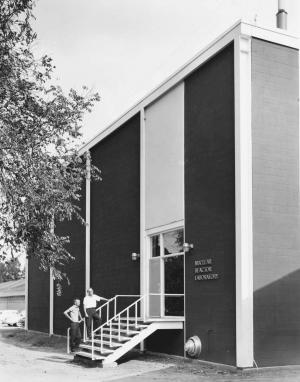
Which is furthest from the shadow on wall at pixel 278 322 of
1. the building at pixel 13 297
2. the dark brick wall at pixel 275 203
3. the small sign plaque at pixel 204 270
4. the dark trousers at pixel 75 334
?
the building at pixel 13 297

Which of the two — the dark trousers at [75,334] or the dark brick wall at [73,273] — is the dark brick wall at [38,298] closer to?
the dark brick wall at [73,273]

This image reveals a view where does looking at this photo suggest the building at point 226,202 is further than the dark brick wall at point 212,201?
No

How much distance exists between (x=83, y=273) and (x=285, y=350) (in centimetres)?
1183

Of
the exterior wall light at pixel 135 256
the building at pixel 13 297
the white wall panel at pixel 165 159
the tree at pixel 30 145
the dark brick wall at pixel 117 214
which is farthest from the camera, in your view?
the building at pixel 13 297

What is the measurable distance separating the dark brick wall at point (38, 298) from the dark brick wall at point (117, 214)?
22.2 feet

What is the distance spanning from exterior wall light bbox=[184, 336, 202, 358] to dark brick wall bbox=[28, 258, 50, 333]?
566 inches

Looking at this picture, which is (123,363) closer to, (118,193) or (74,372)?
(74,372)

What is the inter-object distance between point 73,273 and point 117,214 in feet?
17.4

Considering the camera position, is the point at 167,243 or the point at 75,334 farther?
the point at 75,334

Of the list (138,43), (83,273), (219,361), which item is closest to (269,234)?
(219,361)

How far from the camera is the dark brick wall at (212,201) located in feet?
47.1

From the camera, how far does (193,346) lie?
1523 cm

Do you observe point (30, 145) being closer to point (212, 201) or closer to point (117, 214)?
point (212, 201)

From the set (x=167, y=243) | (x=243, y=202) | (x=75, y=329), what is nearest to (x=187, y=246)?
(x=167, y=243)
